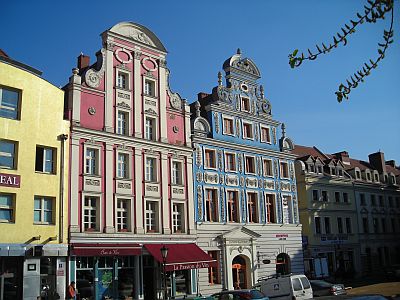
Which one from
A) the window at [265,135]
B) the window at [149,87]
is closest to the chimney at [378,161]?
the window at [265,135]

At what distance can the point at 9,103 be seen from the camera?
78.5ft

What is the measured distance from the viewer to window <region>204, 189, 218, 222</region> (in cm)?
3284

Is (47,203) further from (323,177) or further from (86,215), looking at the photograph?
(323,177)

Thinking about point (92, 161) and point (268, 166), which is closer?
point (92, 161)

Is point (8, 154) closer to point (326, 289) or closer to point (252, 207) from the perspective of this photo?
point (326, 289)

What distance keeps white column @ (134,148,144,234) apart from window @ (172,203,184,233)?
286 cm

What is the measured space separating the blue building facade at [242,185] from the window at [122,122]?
5.74 meters

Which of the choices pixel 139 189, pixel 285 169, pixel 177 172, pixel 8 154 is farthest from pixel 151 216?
pixel 285 169

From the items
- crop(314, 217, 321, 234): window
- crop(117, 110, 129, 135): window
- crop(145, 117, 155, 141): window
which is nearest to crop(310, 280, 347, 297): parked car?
crop(145, 117, 155, 141): window

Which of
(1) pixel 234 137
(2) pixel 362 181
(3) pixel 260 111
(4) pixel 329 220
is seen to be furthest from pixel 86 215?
(2) pixel 362 181

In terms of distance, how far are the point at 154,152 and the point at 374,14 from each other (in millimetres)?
26903

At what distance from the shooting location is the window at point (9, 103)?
23.6m

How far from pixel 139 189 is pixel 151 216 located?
6.83ft

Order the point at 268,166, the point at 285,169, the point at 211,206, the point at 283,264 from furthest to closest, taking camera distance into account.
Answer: the point at 285,169 → the point at 268,166 → the point at 283,264 → the point at 211,206
